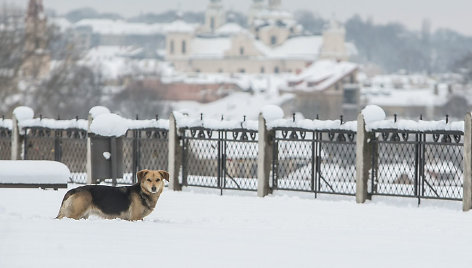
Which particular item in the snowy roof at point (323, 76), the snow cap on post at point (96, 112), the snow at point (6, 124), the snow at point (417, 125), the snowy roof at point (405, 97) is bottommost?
the snowy roof at point (405, 97)

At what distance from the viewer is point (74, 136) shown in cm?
2189

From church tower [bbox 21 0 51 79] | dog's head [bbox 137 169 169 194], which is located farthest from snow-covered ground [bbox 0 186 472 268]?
church tower [bbox 21 0 51 79]

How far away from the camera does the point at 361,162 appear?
1817 centimetres

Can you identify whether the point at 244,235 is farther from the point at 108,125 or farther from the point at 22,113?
the point at 22,113

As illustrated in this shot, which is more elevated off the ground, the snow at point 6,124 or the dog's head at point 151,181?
the snow at point 6,124

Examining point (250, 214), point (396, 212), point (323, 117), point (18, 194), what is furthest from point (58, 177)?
point (323, 117)

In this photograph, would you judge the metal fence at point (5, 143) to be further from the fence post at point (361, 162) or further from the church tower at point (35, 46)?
the church tower at point (35, 46)

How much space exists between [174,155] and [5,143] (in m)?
7.24

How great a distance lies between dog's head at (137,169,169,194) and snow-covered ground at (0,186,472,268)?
17.1 inches

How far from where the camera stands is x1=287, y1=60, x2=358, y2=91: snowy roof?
147712 mm

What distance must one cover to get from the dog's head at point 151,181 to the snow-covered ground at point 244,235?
435mm

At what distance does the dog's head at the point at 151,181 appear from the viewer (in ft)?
44.8

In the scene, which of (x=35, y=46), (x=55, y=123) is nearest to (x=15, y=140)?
(x=55, y=123)

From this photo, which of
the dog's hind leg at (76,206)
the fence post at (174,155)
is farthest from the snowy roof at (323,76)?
the dog's hind leg at (76,206)
